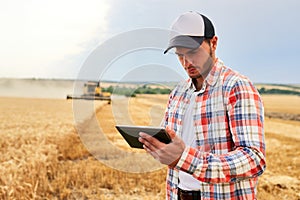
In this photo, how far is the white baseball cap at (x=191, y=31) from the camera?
1.66 metres

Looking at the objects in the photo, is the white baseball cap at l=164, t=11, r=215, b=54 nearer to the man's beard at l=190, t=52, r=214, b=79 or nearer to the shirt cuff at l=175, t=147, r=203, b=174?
the man's beard at l=190, t=52, r=214, b=79

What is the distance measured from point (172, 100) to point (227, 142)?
0.54 meters

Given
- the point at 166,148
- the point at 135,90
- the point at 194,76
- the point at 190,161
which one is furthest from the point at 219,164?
the point at 135,90

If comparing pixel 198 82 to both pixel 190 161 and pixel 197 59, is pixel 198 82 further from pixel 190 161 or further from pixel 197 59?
pixel 190 161

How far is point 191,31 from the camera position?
1659 millimetres

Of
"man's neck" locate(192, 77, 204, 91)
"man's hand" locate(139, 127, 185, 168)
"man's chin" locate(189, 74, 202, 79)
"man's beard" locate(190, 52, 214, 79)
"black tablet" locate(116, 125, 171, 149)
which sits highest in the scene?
"man's beard" locate(190, 52, 214, 79)

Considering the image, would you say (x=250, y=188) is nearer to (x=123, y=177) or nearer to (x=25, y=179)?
(x=25, y=179)

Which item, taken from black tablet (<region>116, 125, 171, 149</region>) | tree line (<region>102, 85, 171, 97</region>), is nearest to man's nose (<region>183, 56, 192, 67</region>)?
tree line (<region>102, 85, 171, 97</region>)

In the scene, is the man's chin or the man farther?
the man's chin

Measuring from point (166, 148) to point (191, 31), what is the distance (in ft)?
1.96

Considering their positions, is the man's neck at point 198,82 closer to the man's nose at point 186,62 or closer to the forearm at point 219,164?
the man's nose at point 186,62

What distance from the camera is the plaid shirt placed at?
54.8 inches

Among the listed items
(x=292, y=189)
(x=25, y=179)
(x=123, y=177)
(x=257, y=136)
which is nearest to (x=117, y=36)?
(x=257, y=136)

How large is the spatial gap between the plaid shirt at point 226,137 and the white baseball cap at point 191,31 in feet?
0.53
